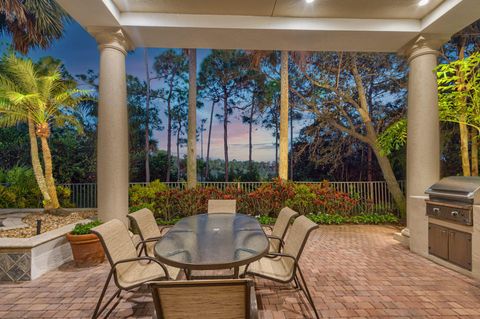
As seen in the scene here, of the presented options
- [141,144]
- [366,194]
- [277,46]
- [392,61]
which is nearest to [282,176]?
[366,194]

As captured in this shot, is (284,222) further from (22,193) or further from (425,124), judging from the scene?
(22,193)

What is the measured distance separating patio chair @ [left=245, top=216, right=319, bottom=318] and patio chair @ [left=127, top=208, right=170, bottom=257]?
1187mm

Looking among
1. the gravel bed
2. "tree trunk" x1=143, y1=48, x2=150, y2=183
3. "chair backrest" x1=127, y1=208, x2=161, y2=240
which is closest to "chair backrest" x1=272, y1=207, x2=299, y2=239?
"chair backrest" x1=127, y1=208, x2=161, y2=240

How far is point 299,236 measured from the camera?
7.62 ft

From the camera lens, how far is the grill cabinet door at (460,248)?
3055 millimetres

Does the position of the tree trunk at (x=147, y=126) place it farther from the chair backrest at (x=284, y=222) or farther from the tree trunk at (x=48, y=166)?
the chair backrest at (x=284, y=222)

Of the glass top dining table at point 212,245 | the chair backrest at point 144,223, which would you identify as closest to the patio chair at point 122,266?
the glass top dining table at point 212,245

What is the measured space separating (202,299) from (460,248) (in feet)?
11.7

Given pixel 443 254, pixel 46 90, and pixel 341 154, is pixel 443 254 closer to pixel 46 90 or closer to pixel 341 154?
pixel 341 154

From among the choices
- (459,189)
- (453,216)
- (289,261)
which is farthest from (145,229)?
(459,189)

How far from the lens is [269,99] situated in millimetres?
10891

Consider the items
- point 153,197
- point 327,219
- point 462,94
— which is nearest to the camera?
point 462,94

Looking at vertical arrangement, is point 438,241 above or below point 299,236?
below

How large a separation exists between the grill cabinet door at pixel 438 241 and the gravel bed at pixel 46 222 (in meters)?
5.67
